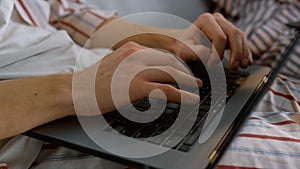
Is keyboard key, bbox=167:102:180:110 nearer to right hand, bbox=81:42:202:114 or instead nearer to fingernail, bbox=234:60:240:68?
right hand, bbox=81:42:202:114

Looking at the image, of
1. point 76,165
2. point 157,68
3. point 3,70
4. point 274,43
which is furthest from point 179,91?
point 274,43

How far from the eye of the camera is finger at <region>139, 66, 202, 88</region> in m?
0.50

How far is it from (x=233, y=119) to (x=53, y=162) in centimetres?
23

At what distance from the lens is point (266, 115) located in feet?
1.90

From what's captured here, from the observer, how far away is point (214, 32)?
663mm

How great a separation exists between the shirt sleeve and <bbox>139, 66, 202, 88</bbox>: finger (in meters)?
0.43

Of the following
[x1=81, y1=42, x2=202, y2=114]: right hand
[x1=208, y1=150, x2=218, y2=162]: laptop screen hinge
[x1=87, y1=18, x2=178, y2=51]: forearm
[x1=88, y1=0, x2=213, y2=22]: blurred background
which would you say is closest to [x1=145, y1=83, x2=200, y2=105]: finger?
[x1=81, y1=42, x2=202, y2=114]: right hand

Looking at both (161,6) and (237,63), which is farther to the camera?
(161,6)

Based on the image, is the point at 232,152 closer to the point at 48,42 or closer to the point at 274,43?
the point at 48,42

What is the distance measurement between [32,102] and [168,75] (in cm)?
18

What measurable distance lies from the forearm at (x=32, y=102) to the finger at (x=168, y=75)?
0.35 ft

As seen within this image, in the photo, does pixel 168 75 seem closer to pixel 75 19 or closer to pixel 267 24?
pixel 75 19

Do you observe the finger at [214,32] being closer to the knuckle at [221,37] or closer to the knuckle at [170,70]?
the knuckle at [221,37]

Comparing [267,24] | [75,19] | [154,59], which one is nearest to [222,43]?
[154,59]
